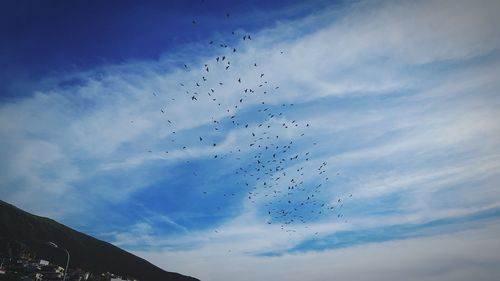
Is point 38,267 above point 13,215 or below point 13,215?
below

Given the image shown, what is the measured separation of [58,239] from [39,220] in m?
22.4

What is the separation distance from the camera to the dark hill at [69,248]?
526 ft

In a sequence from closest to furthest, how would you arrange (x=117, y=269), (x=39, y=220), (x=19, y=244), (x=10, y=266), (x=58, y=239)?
(x=10, y=266) → (x=19, y=244) → (x=117, y=269) → (x=58, y=239) → (x=39, y=220)

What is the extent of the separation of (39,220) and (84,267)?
5975 cm

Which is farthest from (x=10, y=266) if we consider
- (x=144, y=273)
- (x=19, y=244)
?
(x=144, y=273)

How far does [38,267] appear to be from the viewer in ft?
375

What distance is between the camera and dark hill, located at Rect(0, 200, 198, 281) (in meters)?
160

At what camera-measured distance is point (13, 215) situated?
187250 mm

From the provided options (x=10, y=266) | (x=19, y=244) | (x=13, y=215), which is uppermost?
(x=13, y=215)

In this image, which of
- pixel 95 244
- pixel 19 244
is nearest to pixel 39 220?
pixel 95 244

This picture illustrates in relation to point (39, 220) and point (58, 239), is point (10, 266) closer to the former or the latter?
point (58, 239)

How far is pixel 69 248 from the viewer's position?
178750mm

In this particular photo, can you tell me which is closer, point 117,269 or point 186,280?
point 117,269

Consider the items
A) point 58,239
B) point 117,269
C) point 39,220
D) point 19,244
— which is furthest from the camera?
point 39,220
